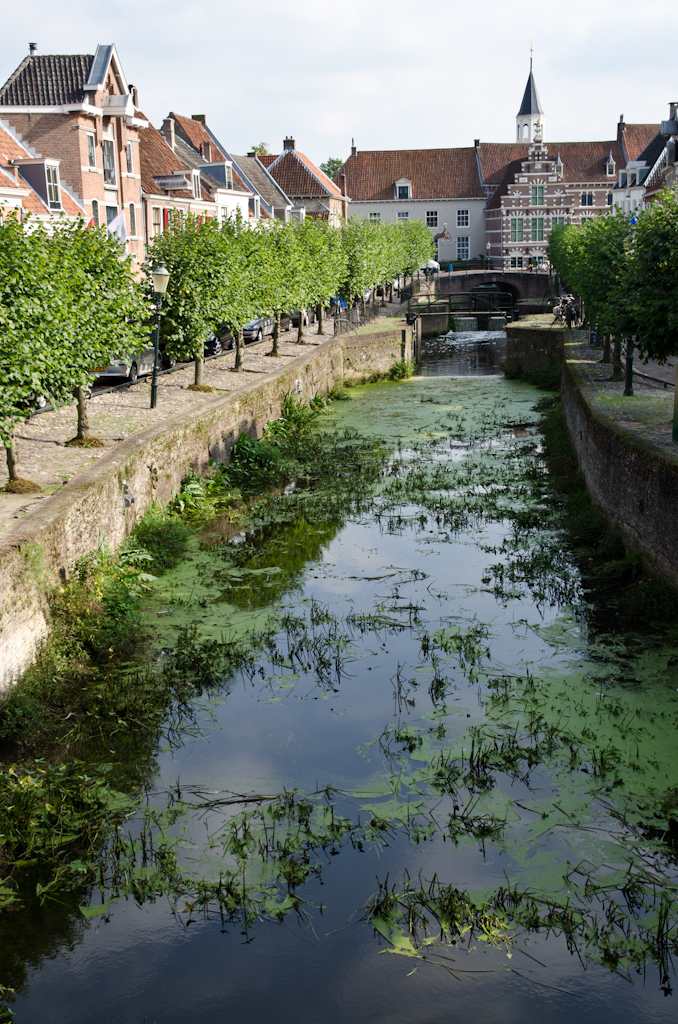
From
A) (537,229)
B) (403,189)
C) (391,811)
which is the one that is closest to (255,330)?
(391,811)

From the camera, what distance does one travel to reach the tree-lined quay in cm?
963

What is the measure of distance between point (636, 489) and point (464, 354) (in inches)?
1214

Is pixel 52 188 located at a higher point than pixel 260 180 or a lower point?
lower

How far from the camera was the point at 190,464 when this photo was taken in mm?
15461

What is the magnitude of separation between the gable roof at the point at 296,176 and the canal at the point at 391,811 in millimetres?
50793

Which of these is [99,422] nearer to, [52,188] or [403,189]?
[52,188]

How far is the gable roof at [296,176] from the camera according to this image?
58562mm

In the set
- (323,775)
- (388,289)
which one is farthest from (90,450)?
(388,289)

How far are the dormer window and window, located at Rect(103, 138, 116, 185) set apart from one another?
4211 centimetres

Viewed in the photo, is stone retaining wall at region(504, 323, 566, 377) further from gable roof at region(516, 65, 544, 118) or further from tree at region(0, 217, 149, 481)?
gable roof at region(516, 65, 544, 118)

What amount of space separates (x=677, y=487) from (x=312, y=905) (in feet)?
20.2

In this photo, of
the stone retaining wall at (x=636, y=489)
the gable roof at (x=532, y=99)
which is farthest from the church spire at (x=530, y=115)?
the stone retaining wall at (x=636, y=489)

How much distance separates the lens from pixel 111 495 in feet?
37.4

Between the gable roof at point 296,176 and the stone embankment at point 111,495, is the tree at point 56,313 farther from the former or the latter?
the gable roof at point 296,176
